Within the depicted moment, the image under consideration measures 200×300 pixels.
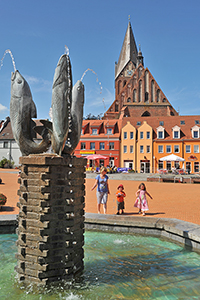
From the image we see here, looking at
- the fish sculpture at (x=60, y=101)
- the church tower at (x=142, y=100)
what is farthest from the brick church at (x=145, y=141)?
the fish sculpture at (x=60, y=101)

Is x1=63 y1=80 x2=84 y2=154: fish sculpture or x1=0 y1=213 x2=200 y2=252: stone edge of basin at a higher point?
x1=63 y1=80 x2=84 y2=154: fish sculpture

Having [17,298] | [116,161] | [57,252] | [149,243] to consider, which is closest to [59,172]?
[57,252]

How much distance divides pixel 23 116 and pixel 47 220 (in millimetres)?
1686

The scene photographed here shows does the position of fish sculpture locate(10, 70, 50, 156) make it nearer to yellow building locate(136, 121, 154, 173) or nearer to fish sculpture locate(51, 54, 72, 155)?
fish sculpture locate(51, 54, 72, 155)

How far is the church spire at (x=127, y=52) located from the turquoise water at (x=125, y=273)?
259 ft

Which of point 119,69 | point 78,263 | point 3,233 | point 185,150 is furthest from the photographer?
point 119,69

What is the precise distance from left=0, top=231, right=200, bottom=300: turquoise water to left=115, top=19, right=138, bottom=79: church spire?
259ft

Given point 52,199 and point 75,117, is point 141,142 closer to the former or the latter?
point 75,117

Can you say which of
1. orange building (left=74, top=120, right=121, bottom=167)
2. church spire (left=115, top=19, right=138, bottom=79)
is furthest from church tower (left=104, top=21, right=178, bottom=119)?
church spire (left=115, top=19, right=138, bottom=79)

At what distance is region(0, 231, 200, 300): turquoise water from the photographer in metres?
3.75

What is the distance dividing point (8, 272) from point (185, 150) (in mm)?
44917

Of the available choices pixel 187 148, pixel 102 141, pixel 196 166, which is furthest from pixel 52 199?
pixel 102 141

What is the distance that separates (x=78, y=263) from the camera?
417 cm

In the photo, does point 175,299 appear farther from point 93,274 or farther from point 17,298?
point 17,298
